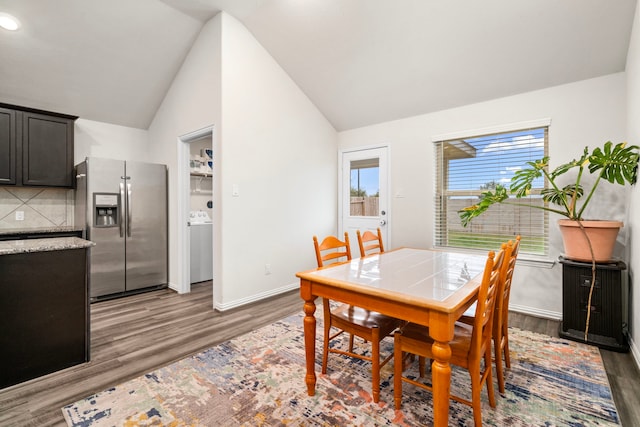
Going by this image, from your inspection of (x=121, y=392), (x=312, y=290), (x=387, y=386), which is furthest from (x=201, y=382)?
(x=387, y=386)

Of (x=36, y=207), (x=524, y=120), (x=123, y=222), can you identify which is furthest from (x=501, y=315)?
(x=36, y=207)

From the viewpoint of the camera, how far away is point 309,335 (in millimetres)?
1767

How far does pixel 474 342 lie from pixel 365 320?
0.65 m

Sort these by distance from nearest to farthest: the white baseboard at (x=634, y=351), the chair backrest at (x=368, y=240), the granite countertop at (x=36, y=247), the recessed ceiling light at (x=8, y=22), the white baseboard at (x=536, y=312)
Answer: the granite countertop at (x=36, y=247) → the white baseboard at (x=634, y=351) → the chair backrest at (x=368, y=240) → the recessed ceiling light at (x=8, y=22) → the white baseboard at (x=536, y=312)

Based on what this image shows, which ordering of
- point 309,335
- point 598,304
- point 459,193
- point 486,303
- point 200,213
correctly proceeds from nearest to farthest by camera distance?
point 486,303
point 309,335
point 598,304
point 459,193
point 200,213

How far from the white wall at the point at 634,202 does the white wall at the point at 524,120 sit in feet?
0.95

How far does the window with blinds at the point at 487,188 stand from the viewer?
10.5 ft

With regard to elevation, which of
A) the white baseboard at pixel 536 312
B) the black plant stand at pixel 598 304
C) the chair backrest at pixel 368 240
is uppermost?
the chair backrest at pixel 368 240

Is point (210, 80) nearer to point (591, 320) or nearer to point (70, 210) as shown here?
point (70, 210)

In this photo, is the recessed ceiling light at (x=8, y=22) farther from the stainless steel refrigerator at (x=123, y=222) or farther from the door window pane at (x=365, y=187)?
the door window pane at (x=365, y=187)

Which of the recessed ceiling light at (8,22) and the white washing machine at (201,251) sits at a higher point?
the recessed ceiling light at (8,22)

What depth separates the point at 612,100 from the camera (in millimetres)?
2750

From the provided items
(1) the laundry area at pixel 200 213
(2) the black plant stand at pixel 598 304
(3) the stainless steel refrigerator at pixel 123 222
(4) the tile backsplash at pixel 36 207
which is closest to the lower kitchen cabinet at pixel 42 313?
(3) the stainless steel refrigerator at pixel 123 222

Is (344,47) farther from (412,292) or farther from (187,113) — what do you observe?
(412,292)
